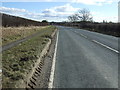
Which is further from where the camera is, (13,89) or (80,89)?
(80,89)

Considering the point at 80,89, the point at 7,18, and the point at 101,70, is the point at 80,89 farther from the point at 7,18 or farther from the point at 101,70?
the point at 7,18

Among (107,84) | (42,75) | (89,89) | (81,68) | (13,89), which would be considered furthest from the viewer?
(81,68)

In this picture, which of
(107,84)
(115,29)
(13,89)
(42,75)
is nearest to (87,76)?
(107,84)

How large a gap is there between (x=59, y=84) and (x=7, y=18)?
3599cm

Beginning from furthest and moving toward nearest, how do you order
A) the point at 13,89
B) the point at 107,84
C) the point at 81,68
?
the point at 81,68 → the point at 107,84 → the point at 13,89

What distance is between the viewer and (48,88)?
5.41 m

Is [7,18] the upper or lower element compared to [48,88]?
upper

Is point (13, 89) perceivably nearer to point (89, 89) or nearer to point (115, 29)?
point (89, 89)

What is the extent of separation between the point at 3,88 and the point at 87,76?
2.82 meters

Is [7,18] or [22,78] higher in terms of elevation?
[7,18]

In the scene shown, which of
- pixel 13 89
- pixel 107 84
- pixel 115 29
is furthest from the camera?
pixel 115 29

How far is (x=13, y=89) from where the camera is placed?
476 cm

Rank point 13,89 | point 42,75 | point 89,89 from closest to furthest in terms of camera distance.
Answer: point 13,89 → point 89,89 → point 42,75

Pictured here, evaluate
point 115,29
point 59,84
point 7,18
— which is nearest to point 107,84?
point 59,84
